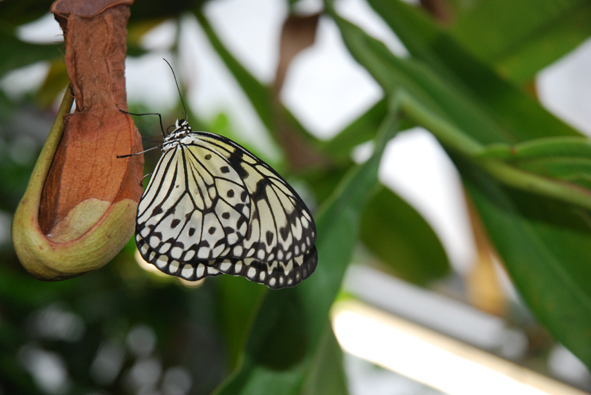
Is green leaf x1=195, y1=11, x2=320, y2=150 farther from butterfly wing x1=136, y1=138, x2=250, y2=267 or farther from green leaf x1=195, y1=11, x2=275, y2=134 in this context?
butterfly wing x1=136, y1=138, x2=250, y2=267

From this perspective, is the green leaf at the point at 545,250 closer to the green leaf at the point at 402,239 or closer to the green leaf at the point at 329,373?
the green leaf at the point at 329,373

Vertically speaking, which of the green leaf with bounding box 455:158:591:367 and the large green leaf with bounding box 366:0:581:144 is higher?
the large green leaf with bounding box 366:0:581:144

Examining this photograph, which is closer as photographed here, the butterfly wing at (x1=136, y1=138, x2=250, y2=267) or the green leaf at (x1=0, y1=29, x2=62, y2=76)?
the butterfly wing at (x1=136, y1=138, x2=250, y2=267)

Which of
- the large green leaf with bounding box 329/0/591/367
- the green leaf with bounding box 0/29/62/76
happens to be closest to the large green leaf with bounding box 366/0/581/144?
the large green leaf with bounding box 329/0/591/367

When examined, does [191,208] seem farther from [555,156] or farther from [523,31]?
[523,31]

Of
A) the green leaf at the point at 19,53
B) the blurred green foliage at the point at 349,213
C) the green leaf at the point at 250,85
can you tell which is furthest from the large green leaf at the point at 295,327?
the green leaf at the point at 250,85

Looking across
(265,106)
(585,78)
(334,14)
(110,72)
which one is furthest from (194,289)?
(585,78)

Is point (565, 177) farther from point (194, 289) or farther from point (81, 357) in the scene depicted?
point (81, 357)
